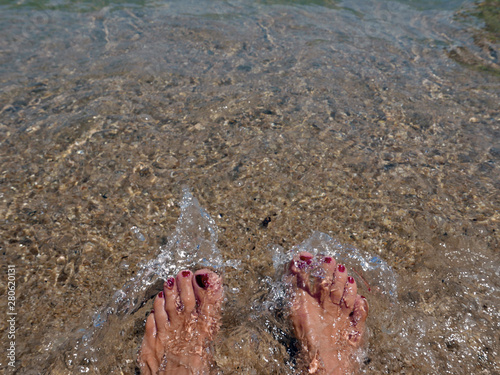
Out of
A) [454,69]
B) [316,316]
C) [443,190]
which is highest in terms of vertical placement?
[454,69]

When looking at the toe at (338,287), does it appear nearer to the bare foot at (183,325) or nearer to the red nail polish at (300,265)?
the red nail polish at (300,265)

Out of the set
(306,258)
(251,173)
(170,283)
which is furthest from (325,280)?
(251,173)

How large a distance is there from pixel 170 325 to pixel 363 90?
12.2ft

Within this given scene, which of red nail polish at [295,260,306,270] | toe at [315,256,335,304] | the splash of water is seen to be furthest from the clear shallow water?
toe at [315,256,335,304]

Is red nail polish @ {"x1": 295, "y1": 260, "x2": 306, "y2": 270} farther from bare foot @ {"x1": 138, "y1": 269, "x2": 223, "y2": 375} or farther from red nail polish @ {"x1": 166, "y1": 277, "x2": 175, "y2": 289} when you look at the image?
red nail polish @ {"x1": 166, "y1": 277, "x2": 175, "y2": 289}

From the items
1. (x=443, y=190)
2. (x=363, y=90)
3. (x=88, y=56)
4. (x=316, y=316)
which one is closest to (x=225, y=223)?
(x=316, y=316)

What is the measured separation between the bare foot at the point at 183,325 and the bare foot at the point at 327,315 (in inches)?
21.7

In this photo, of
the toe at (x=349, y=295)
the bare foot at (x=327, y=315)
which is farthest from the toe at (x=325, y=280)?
the toe at (x=349, y=295)

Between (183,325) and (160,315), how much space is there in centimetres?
16

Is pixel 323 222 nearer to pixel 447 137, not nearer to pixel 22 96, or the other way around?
pixel 447 137

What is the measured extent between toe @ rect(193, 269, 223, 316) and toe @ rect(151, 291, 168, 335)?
0.72 ft

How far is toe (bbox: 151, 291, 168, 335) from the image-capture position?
221 centimetres

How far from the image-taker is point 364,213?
2963 mm

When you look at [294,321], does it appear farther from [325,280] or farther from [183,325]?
[183,325]
